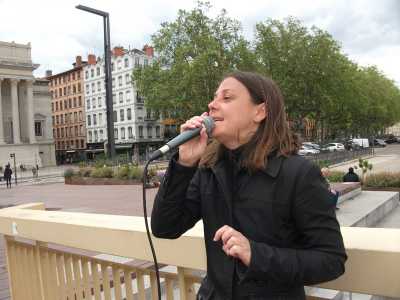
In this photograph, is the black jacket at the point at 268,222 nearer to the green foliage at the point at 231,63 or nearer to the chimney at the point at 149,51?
the green foliage at the point at 231,63

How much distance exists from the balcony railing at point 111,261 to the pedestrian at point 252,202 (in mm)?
153

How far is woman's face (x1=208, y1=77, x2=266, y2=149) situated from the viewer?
181cm

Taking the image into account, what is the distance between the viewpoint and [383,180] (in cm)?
1652

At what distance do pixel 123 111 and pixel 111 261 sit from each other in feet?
257

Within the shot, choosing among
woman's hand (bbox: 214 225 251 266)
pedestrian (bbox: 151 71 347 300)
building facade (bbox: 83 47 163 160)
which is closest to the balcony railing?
pedestrian (bbox: 151 71 347 300)

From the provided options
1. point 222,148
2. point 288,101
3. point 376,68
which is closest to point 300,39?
point 288,101

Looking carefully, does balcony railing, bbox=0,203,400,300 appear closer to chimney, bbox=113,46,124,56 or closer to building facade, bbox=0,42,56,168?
building facade, bbox=0,42,56,168

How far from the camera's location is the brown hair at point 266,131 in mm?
1706

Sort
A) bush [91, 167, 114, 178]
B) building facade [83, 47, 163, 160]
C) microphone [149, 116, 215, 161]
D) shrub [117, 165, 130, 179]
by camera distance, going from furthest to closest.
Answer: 1. building facade [83, 47, 163, 160]
2. bush [91, 167, 114, 178]
3. shrub [117, 165, 130, 179]
4. microphone [149, 116, 215, 161]

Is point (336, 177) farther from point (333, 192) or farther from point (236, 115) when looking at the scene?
point (236, 115)

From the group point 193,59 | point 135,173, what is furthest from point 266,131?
point 193,59

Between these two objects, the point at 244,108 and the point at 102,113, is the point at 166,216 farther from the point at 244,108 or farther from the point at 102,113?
the point at 102,113

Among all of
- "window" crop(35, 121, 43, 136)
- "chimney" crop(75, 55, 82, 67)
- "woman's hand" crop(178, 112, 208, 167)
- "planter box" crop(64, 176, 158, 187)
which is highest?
"chimney" crop(75, 55, 82, 67)

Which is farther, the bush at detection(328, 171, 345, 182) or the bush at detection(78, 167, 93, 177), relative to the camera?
the bush at detection(78, 167, 93, 177)
